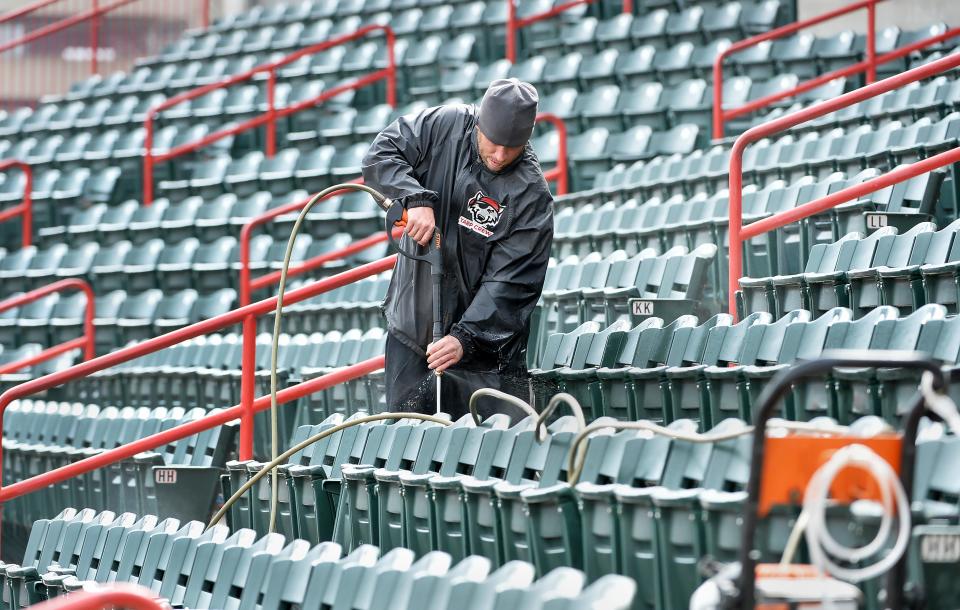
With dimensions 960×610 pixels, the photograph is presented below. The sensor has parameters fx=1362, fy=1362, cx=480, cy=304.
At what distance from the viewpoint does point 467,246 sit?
399 cm

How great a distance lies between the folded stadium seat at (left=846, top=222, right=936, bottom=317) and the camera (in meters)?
4.16

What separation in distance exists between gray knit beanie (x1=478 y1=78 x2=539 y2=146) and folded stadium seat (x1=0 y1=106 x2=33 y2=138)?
801 cm

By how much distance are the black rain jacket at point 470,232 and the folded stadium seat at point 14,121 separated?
7.74 meters

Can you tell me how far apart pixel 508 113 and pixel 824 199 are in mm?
1467

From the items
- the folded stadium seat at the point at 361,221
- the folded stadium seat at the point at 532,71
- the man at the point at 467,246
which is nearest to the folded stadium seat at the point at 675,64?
the folded stadium seat at the point at 532,71

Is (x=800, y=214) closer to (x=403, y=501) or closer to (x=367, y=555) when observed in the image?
(x=403, y=501)

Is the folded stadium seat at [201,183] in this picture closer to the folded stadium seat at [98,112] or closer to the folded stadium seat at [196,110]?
the folded stadium seat at [196,110]

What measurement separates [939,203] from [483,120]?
91.0 inches

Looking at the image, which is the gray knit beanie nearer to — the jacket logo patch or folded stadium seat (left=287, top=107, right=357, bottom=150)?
the jacket logo patch

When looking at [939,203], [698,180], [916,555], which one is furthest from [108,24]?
[916,555]

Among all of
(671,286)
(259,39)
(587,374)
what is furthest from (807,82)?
(259,39)

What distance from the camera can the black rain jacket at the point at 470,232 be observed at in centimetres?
391

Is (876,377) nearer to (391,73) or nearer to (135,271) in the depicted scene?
(135,271)

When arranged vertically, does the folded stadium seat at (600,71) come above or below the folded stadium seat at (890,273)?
above
